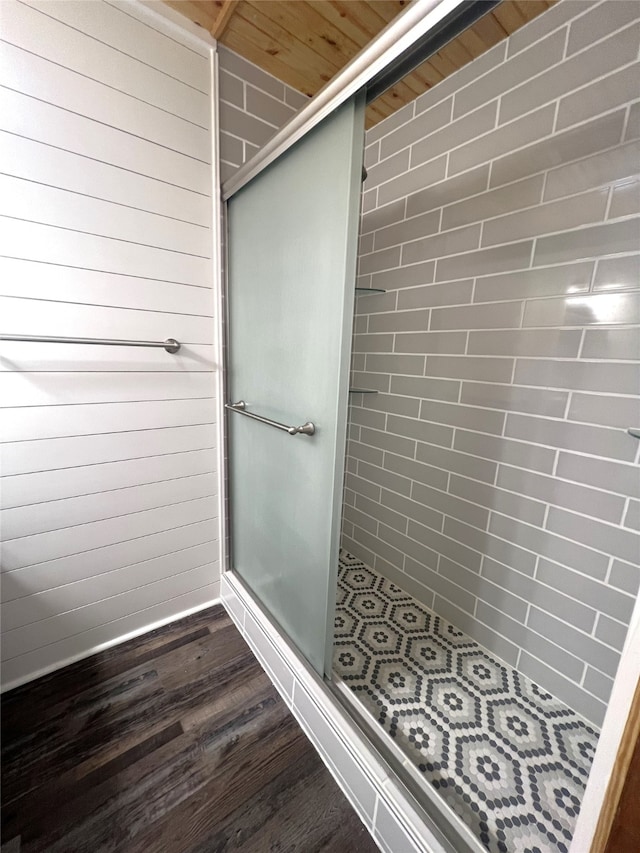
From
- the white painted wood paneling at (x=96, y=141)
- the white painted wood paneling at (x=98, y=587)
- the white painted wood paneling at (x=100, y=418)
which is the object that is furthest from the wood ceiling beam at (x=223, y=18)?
the white painted wood paneling at (x=98, y=587)

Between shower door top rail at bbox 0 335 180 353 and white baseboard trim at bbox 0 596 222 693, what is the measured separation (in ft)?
3.73

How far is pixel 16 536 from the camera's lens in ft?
3.45

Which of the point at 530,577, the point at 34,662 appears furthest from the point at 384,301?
the point at 34,662

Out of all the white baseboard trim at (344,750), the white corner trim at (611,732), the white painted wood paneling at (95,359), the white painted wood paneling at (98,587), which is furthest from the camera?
the white painted wood paneling at (98,587)

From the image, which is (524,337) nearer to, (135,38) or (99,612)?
(135,38)

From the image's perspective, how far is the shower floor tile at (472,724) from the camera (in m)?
0.85

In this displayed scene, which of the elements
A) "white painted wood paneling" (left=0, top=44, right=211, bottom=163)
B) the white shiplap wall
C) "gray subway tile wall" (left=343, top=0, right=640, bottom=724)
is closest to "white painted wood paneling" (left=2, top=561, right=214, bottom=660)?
the white shiplap wall

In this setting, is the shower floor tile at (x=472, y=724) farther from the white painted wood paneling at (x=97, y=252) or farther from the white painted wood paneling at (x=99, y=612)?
the white painted wood paneling at (x=97, y=252)

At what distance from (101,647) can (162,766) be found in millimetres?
529

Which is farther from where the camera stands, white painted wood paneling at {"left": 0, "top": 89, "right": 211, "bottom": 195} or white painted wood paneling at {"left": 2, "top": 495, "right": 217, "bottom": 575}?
white painted wood paneling at {"left": 2, "top": 495, "right": 217, "bottom": 575}

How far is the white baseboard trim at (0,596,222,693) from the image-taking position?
1127mm

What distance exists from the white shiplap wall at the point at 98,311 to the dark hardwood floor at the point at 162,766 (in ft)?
0.66

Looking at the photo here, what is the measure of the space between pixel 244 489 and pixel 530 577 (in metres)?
1.12

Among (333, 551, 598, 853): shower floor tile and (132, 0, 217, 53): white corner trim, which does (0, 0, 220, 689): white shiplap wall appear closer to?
(132, 0, 217, 53): white corner trim
